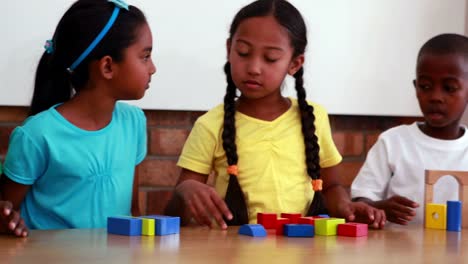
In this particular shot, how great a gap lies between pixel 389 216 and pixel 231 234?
1.75 feet

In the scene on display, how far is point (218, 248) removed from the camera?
1.18 m

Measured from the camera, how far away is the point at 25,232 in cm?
126

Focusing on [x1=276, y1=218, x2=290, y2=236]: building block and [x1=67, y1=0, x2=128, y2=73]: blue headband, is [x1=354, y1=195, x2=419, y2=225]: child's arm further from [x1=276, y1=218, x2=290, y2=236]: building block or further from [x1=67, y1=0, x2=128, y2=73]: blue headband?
[x1=67, y1=0, x2=128, y2=73]: blue headband

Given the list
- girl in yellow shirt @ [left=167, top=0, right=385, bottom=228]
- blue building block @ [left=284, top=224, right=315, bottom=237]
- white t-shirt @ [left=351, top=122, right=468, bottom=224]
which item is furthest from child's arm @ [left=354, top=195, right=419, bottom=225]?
blue building block @ [left=284, top=224, right=315, bottom=237]

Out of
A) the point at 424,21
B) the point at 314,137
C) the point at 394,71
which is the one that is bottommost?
the point at 314,137

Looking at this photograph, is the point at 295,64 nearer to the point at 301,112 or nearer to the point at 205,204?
the point at 301,112

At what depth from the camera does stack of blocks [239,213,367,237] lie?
1.37 metres

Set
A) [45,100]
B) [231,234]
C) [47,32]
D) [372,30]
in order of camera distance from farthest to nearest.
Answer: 1. [372,30]
2. [47,32]
3. [45,100]
4. [231,234]

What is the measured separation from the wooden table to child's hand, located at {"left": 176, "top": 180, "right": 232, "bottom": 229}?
0.03 m

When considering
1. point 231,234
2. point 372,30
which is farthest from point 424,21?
point 231,234

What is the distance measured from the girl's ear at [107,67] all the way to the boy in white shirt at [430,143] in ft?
2.49

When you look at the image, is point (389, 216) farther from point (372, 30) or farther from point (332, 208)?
point (372, 30)

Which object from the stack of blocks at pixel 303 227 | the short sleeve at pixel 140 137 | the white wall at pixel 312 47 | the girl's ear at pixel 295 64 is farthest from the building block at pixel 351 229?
the white wall at pixel 312 47

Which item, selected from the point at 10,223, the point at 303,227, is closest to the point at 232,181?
the point at 303,227
